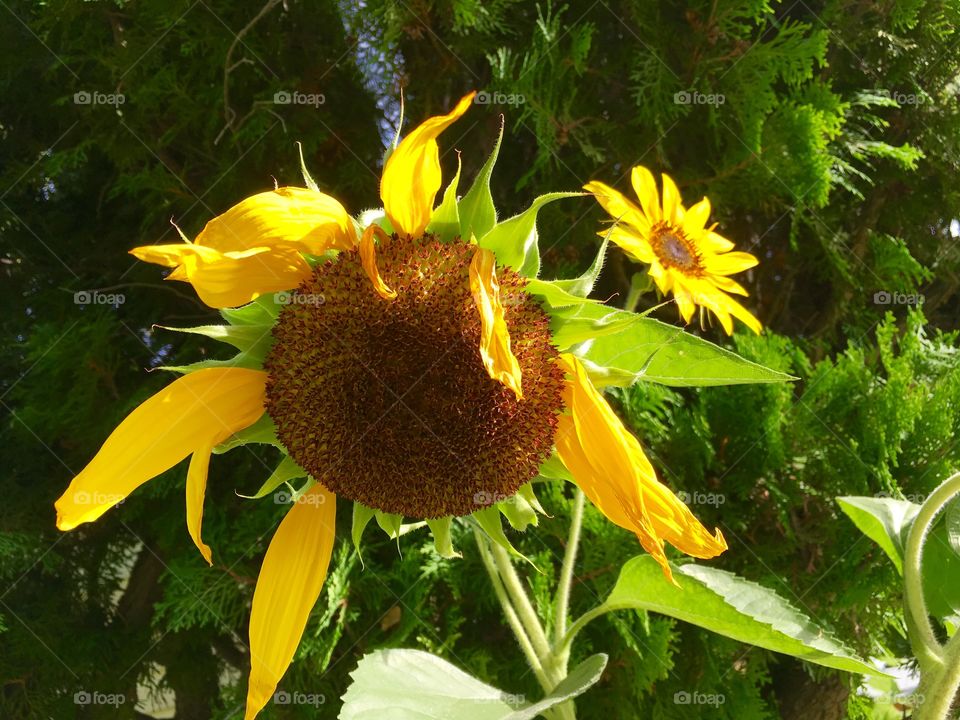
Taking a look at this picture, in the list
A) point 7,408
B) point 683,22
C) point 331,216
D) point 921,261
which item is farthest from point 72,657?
point 921,261

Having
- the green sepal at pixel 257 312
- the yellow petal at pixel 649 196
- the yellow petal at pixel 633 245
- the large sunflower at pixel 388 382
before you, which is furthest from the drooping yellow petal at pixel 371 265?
the yellow petal at pixel 649 196

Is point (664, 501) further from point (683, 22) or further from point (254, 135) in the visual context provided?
point (683, 22)

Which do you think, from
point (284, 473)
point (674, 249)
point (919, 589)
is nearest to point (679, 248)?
point (674, 249)

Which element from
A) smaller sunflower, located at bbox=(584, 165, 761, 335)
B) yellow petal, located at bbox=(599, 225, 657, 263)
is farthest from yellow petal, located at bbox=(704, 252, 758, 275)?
yellow petal, located at bbox=(599, 225, 657, 263)

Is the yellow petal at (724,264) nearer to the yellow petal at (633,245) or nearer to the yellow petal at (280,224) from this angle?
the yellow petal at (633,245)

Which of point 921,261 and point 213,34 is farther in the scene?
point 921,261
